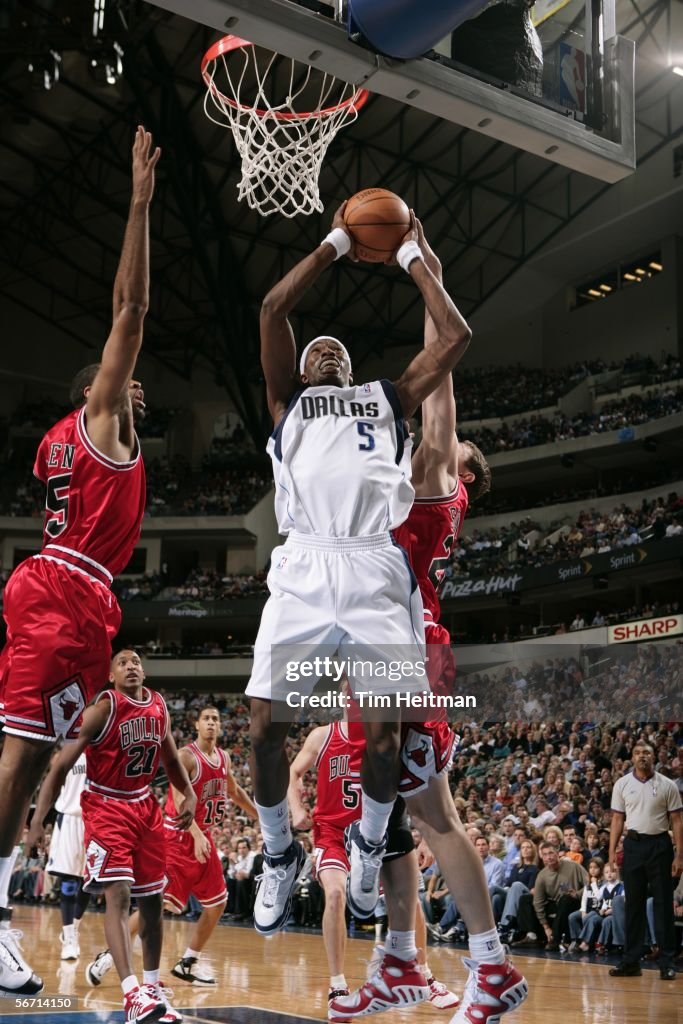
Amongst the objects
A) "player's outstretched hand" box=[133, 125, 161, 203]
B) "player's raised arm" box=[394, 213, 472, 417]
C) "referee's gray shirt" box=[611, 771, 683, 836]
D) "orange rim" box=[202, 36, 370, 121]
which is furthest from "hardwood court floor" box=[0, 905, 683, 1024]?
"orange rim" box=[202, 36, 370, 121]

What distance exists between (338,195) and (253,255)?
3712 mm

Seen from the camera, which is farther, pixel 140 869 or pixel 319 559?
pixel 140 869

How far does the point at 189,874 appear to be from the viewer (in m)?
8.71

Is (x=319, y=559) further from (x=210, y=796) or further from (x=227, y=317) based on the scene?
(x=227, y=317)

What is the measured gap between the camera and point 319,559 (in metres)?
4.35

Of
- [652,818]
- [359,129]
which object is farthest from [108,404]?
[359,129]

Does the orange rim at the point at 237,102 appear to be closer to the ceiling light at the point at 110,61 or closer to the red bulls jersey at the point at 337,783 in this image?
the red bulls jersey at the point at 337,783

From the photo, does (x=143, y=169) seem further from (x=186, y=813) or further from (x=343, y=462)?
(x=186, y=813)

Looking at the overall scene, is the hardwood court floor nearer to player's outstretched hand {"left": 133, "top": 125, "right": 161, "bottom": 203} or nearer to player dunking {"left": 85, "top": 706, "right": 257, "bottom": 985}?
player dunking {"left": 85, "top": 706, "right": 257, "bottom": 985}

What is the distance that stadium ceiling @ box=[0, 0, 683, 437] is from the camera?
81.7 ft

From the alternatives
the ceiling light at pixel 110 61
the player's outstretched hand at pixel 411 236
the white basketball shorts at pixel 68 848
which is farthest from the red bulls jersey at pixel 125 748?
the ceiling light at pixel 110 61

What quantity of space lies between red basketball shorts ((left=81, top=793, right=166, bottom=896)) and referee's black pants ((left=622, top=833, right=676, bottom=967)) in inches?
169

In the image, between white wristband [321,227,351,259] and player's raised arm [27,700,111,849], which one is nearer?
white wristband [321,227,351,259]

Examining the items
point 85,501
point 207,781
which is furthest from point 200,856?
point 85,501
